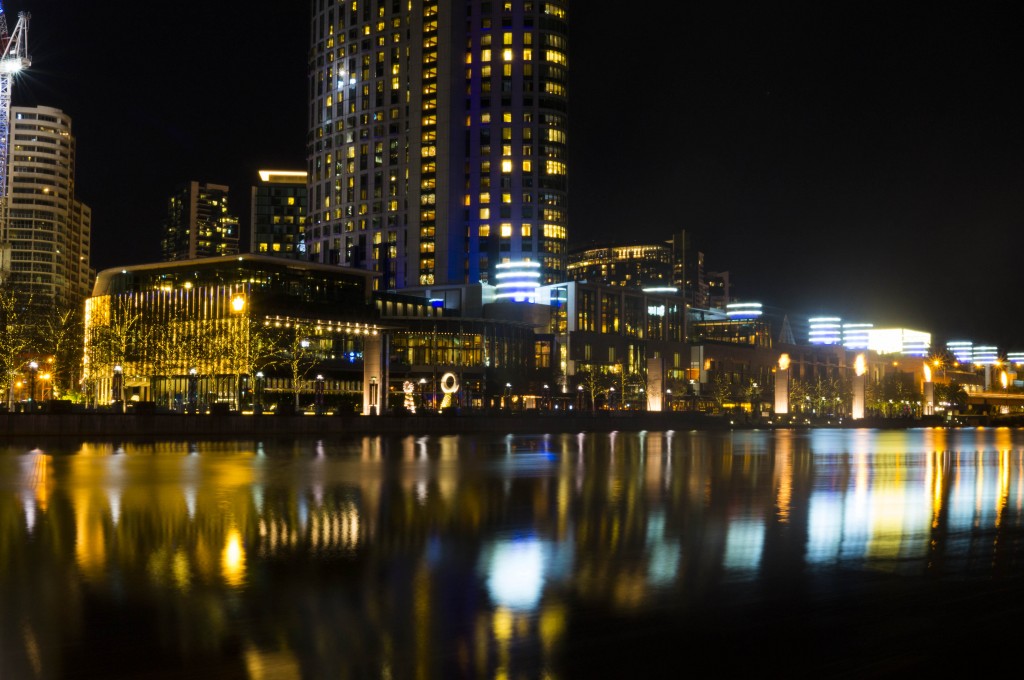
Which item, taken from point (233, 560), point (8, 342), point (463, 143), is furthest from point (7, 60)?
point (233, 560)

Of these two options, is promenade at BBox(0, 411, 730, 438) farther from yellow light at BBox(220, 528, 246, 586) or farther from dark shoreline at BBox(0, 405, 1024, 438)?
yellow light at BBox(220, 528, 246, 586)

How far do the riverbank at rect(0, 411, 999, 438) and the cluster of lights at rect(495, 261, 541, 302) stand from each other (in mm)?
64395

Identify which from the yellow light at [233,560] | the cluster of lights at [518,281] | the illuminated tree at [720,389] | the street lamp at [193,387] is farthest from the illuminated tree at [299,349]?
the yellow light at [233,560]

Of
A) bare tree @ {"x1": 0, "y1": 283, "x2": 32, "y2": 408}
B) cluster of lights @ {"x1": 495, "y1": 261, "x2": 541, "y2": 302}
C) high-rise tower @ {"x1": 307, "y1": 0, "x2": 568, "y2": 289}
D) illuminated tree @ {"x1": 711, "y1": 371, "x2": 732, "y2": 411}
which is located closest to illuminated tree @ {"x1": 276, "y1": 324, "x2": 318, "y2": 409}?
bare tree @ {"x1": 0, "y1": 283, "x2": 32, "y2": 408}

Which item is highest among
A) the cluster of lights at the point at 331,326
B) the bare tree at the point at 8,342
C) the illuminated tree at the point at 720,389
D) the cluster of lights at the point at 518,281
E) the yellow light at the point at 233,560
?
the cluster of lights at the point at 518,281

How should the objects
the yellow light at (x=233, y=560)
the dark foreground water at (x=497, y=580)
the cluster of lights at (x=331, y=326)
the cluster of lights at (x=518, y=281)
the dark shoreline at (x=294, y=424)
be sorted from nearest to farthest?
the dark foreground water at (x=497, y=580) < the yellow light at (x=233, y=560) < the dark shoreline at (x=294, y=424) < the cluster of lights at (x=331, y=326) < the cluster of lights at (x=518, y=281)

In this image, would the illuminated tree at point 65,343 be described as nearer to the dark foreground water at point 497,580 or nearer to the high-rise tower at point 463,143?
the dark foreground water at point 497,580

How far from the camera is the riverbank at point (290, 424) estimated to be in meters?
55.9

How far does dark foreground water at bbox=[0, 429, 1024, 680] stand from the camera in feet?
32.0

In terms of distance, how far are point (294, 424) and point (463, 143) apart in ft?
436

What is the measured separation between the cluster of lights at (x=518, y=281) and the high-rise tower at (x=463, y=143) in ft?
57.0

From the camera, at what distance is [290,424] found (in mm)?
66062

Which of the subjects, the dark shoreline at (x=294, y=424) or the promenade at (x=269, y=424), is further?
the dark shoreline at (x=294, y=424)

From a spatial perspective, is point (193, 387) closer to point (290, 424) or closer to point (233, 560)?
point (290, 424)
